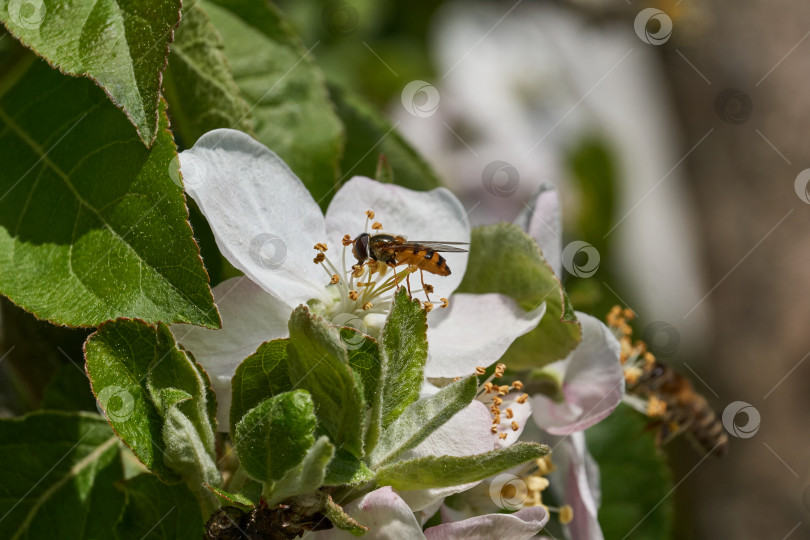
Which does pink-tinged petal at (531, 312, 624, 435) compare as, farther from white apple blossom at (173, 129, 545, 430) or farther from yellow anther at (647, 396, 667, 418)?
yellow anther at (647, 396, 667, 418)

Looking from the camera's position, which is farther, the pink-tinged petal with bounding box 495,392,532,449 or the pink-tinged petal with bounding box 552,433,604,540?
the pink-tinged petal with bounding box 552,433,604,540

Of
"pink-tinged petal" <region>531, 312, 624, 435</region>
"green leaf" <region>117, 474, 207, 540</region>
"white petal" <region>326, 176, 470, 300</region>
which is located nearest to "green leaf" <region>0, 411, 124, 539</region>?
"green leaf" <region>117, 474, 207, 540</region>

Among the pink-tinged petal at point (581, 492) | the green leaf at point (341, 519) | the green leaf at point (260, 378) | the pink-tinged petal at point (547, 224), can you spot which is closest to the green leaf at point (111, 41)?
the green leaf at point (260, 378)

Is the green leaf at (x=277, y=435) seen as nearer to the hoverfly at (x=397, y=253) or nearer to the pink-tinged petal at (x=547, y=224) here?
the hoverfly at (x=397, y=253)

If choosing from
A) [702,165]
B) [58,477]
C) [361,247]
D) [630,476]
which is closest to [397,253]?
[361,247]

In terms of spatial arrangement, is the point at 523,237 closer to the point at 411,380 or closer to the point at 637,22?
the point at 411,380

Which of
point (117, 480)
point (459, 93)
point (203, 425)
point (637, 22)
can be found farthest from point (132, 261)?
point (459, 93)
